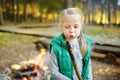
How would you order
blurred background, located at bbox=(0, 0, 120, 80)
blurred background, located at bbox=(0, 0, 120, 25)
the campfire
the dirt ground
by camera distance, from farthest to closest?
blurred background, located at bbox=(0, 0, 120, 25) < blurred background, located at bbox=(0, 0, 120, 80) < the dirt ground < the campfire

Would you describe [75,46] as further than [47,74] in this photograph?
No

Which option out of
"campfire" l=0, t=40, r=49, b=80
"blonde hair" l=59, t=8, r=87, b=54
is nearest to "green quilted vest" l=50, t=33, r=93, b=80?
"blonde hair" l=59, t=8, r=87, b=54

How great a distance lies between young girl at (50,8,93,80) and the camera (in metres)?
1.99

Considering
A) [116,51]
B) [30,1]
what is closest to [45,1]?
[30,1]

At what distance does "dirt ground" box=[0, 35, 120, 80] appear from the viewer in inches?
225

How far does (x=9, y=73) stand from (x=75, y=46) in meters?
3.61

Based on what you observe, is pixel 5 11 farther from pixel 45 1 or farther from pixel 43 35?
pixel 43 35

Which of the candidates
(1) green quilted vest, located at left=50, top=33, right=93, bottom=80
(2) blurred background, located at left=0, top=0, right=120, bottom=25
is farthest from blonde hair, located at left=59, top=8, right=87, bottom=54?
(2) blurred background, located at left=0, top=0, right=120, bottom=25

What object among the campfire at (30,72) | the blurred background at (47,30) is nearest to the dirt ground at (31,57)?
the blurred background at (47,30)

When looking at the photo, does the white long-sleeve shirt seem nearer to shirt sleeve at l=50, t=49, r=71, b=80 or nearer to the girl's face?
shirt sleeve at l=50, t=49, r=71, b=80

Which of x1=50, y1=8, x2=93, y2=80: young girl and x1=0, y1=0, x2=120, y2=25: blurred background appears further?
x1=0, y1=0, x2=120, y2=25: blurred background

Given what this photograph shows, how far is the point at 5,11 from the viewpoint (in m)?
12.9

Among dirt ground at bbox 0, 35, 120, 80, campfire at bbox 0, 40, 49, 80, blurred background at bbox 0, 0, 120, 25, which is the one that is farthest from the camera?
blurred background at bbox 0, 0, 120, 25

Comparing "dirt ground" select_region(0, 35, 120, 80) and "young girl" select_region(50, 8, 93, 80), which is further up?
"young girl" select_region(50, 8, 93, 80)
